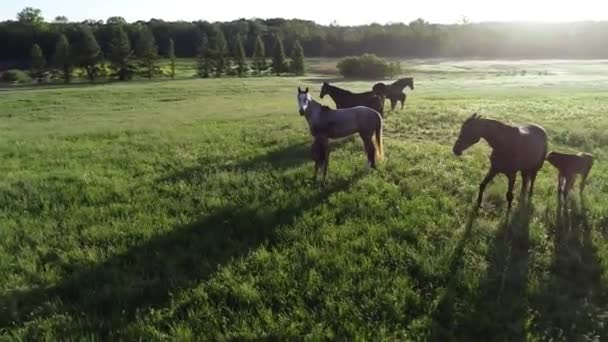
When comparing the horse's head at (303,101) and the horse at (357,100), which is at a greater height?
the horse's head at (303,101)

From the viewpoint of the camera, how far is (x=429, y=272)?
5.48 metres

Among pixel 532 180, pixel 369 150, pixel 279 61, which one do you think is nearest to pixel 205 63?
pixel 279 61

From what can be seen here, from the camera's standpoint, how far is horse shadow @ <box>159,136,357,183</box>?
407 inches

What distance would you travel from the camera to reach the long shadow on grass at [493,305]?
4508 mm

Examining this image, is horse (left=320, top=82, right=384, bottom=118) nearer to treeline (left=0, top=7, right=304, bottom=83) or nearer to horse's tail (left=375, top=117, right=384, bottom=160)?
horse's tail (left=375, top=117, right=384, bottom=160)

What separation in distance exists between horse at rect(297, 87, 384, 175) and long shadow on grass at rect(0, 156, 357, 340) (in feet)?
9.52

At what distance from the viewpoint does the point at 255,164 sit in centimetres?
1117

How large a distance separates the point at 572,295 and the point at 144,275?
5.05 m

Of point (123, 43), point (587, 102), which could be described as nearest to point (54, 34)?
point (123, 43)

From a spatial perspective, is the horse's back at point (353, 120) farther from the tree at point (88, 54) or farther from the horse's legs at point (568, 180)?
the tree at point (88, 54)

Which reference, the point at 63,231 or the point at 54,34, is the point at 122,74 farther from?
the point at 63,231

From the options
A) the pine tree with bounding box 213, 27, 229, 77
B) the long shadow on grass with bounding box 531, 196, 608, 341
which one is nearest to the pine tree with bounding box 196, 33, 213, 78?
the pine tree with bounding box 213, 27, 229, 77

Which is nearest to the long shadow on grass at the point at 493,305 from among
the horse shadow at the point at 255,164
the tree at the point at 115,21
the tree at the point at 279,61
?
the horse shadow at the point at 255,164

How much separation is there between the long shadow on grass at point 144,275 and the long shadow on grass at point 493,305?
270 cm
